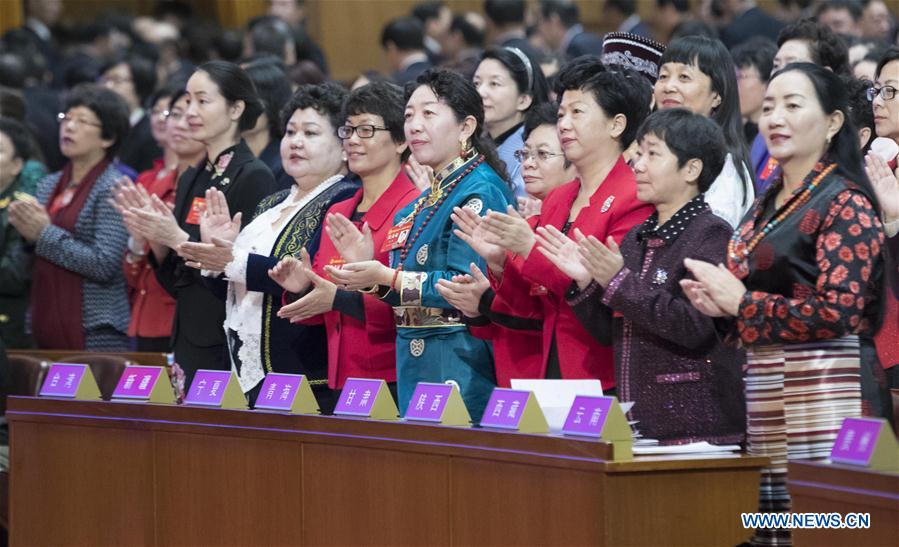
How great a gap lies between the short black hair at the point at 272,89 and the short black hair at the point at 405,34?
6.24 feet

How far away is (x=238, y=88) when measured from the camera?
4.65 meters

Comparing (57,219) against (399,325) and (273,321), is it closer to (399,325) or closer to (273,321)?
(273,321)

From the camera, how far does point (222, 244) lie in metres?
4.14

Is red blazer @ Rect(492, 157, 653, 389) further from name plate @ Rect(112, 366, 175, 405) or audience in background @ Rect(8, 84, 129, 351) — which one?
audience in background @ Rect(8, 84, 129, 351)

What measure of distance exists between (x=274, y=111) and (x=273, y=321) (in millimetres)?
1078

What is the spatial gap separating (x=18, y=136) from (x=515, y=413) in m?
3.38

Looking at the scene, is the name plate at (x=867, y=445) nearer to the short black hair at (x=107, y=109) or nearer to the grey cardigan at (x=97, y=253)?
the grey cardigan at (x=97, y=253)

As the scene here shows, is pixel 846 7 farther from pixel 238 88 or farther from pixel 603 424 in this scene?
pixel 603 424

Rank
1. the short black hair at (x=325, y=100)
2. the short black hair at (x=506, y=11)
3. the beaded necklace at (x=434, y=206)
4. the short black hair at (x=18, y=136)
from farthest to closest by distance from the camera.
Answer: the short black hair at (x=506, y=11) < the short black hair at (x=18, y=136) < the short black hair at (x=325, y=100) < the beaded necklace at (x=434, y=206)

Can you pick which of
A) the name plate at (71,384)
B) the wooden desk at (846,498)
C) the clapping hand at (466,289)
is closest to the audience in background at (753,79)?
the clapping hand at (466,289)

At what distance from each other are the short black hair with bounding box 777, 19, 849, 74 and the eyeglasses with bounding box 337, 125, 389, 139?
1.32 meters

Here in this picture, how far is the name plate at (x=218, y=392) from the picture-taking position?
12.2 feet

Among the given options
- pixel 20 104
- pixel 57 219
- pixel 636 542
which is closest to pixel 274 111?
pixel 57 219

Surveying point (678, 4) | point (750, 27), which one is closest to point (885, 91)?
point (750, 27)
